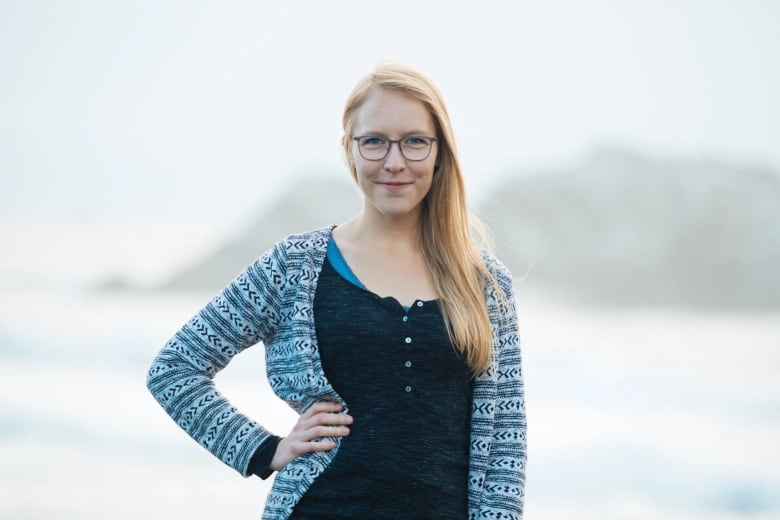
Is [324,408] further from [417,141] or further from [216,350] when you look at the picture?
[417,141]

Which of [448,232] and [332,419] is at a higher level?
[448,232]

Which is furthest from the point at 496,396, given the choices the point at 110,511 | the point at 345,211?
the point at 345,211

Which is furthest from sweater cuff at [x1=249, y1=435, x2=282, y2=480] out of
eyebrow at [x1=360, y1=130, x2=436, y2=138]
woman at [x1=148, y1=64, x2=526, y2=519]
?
eyebrow at [x1=360, y1=130, x2=436, y2=138]

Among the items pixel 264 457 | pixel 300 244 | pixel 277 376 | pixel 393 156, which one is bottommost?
pixel 264 457

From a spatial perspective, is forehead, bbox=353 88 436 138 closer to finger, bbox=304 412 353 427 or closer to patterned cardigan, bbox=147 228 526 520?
patterned cardigan, bbox=147 228 526 520

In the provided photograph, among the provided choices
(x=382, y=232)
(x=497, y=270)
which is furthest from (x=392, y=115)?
(x=497, y=270)

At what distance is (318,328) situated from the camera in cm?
166

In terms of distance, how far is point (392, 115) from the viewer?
1660 mm

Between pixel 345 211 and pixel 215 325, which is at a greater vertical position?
pixel 345 211

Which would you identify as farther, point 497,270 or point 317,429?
point 497,270

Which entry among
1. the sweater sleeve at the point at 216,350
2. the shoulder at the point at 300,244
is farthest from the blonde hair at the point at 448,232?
the sweater sleeve at the point at 216,350

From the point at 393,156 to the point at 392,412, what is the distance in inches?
16.0

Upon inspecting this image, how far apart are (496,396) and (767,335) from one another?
9.33m

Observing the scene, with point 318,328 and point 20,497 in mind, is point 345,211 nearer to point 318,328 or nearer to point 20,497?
point 20,497
